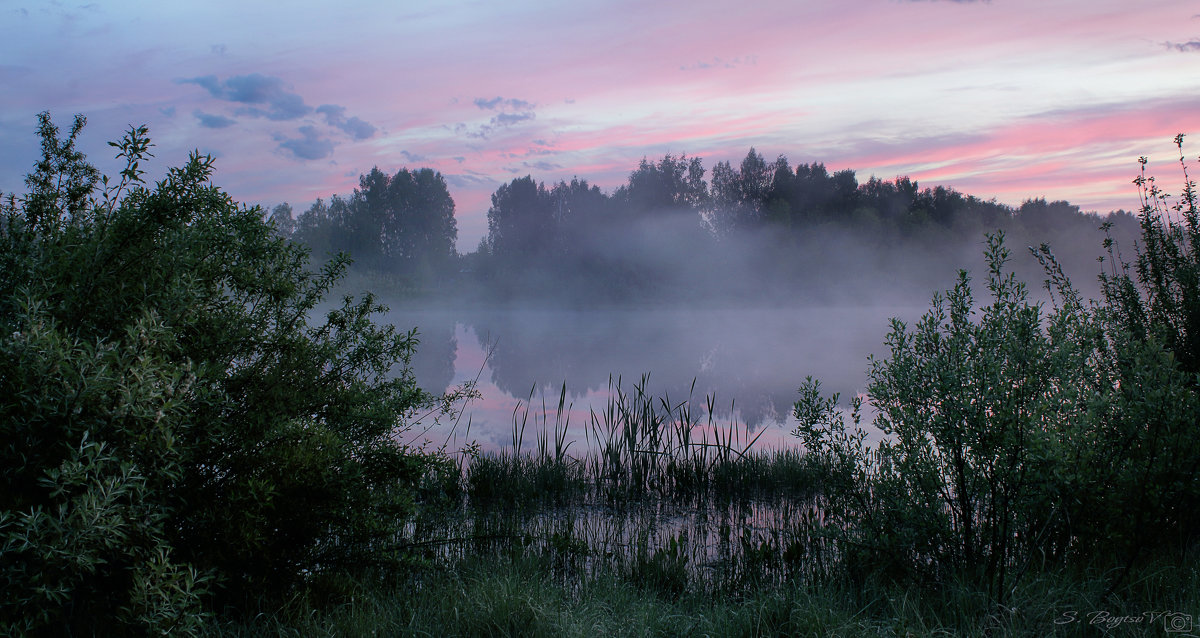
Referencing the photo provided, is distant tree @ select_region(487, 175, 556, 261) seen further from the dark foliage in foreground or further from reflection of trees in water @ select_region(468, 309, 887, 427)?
the dark foliage in foreground

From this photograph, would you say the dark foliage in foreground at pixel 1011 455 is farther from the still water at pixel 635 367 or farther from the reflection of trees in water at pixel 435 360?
the reflection of trees in water at pixel 435 360

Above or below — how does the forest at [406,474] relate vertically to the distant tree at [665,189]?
below

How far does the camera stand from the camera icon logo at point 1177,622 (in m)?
3.04

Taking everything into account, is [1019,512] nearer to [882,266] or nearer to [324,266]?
[324,266]

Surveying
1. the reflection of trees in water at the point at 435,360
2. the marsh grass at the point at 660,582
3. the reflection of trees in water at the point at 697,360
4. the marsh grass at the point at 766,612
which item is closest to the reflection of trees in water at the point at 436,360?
the reflection of trees in water at the point at 435,360

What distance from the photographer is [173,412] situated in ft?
8.55

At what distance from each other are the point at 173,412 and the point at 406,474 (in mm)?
1516

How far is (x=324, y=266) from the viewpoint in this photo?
176 inches

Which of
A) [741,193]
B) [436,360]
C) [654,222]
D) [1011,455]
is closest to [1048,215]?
[741,193]

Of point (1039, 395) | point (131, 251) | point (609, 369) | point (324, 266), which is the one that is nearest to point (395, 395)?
point (324, 266)

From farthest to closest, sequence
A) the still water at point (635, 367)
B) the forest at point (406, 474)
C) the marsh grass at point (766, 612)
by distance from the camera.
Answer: the still water at point (635, 367)
the marsh grass at point (766, 612)
the forest at point (406, 474)

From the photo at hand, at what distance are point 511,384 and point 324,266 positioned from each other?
508 inches

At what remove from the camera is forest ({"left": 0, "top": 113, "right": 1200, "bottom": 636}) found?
249 centimetres

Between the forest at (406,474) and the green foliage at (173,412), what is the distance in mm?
16
